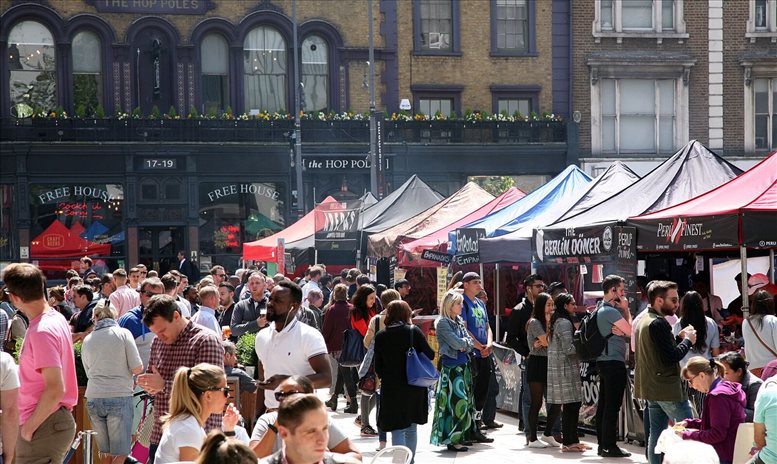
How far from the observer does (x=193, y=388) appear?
22.2 feet

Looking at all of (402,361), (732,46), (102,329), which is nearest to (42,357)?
(102,329)

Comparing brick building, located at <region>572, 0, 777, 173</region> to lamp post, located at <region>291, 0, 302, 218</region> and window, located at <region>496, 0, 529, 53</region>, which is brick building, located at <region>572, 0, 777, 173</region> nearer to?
window, located at <region>496, 0, 529, 53</region>

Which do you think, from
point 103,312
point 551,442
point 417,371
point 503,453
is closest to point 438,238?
point 551,442

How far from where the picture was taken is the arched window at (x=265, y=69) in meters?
39.5

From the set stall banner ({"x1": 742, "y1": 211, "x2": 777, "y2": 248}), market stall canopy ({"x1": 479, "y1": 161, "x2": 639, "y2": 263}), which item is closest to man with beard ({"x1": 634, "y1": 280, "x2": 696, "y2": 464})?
stall banner ({"x1": 742, "y1": 211, "x2": 777, "y2": 248})

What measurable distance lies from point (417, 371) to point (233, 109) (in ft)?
95.4

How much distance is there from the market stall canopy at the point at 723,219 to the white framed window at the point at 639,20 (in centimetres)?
2747

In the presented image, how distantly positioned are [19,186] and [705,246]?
28649 mm

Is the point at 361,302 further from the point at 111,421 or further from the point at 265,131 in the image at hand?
the point at 265,131

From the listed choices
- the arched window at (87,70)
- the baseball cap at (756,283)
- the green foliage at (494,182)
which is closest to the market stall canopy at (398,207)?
the baseball cap at (756,283)

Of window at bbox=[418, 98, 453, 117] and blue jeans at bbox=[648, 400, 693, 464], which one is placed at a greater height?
window at bbox=[418, 98, 453, 117]

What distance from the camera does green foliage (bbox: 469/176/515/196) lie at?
40188mm

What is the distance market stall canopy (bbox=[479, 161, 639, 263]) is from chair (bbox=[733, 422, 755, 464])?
27.9 feet

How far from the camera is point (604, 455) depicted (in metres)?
12.6
